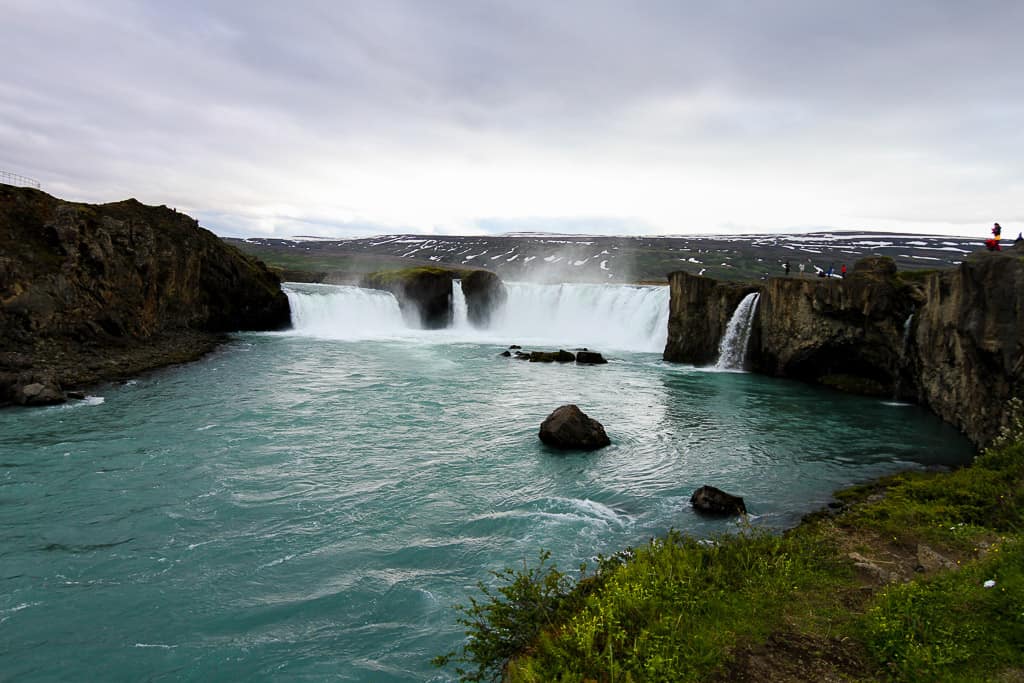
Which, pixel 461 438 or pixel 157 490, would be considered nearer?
pixel 157 490

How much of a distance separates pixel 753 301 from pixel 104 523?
35.7 metres


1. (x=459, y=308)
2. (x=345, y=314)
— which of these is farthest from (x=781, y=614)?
(x=459, y=308)

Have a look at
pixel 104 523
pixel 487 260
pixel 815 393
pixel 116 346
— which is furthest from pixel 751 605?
pixel 487 260

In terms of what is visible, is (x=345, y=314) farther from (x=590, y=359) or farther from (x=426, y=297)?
(x=590, y=359)

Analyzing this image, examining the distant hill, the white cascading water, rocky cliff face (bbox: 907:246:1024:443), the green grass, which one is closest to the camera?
the green grass

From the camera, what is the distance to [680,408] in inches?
1046

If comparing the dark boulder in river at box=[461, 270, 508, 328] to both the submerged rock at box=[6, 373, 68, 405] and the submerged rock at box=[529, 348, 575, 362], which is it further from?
the submerged rock at box=[6, 373, 68, 405]

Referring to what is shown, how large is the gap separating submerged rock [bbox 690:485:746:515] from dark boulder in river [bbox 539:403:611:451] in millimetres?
5585

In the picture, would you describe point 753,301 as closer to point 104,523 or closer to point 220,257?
point 104,523

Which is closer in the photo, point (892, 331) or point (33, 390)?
point (33, 390)

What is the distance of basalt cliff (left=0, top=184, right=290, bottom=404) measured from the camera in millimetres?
26375

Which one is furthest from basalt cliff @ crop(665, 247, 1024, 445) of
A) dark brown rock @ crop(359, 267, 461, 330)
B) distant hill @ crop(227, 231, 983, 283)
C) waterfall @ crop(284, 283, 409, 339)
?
distant hill @ crop(227, 231, 983, 283)

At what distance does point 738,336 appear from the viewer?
38.1 meters

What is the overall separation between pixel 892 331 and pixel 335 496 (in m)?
28.8
